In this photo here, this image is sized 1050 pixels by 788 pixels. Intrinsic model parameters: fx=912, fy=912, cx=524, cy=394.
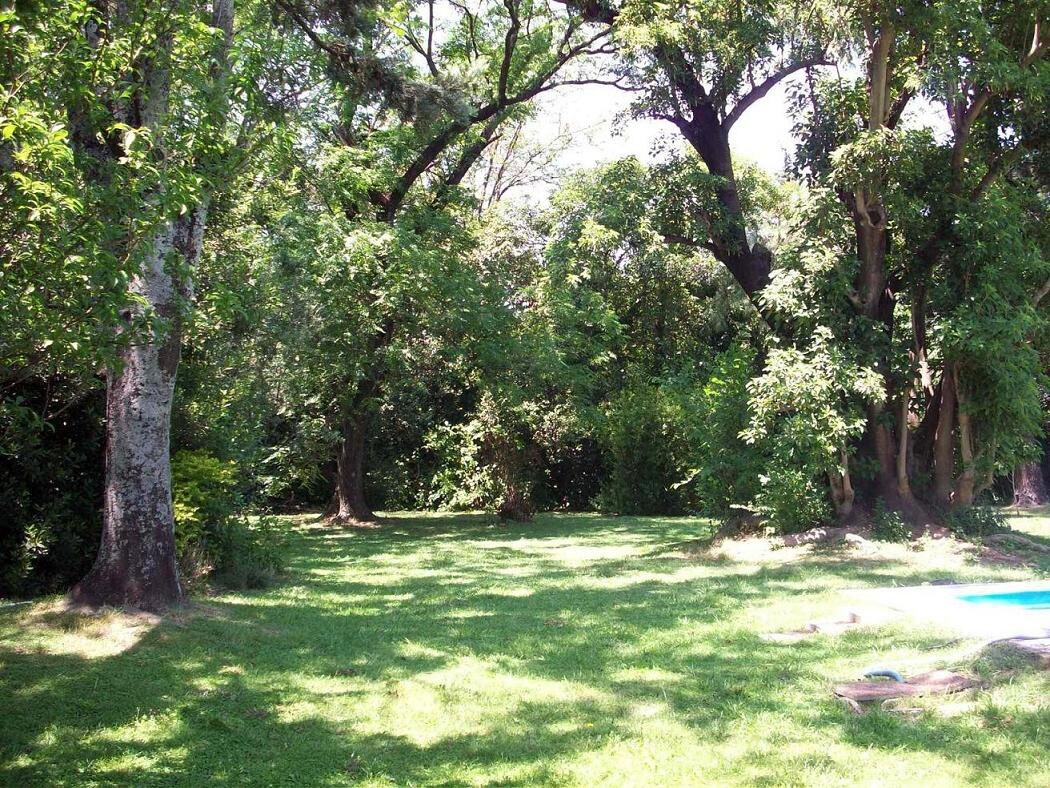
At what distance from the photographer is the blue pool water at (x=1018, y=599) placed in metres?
7.81

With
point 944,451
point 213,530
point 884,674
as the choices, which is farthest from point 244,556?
point 944,451

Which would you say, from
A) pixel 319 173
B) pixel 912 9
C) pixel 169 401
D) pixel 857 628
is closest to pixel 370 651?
pixel 169 401

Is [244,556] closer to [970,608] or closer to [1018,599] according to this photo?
[970,608]

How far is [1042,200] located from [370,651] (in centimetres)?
1159

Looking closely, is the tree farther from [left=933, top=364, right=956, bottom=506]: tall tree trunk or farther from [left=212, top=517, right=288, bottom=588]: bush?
[left=933, top=364, right=956, bottom=506]: tall tree trunk

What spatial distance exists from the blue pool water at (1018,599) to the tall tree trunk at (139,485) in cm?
698

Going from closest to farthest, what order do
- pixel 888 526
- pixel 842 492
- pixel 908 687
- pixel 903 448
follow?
pixel 908 687, pixel 888 526, pixel 903 448, pixel 842 492

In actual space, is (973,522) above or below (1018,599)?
above

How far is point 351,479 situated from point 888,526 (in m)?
10.8

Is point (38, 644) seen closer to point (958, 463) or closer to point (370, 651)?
point (370, 651)

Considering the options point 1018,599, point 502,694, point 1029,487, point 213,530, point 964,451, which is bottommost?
point 502,694

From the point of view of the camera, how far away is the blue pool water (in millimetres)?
7812

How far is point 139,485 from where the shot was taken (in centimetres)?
764

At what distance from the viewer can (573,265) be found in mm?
13812
